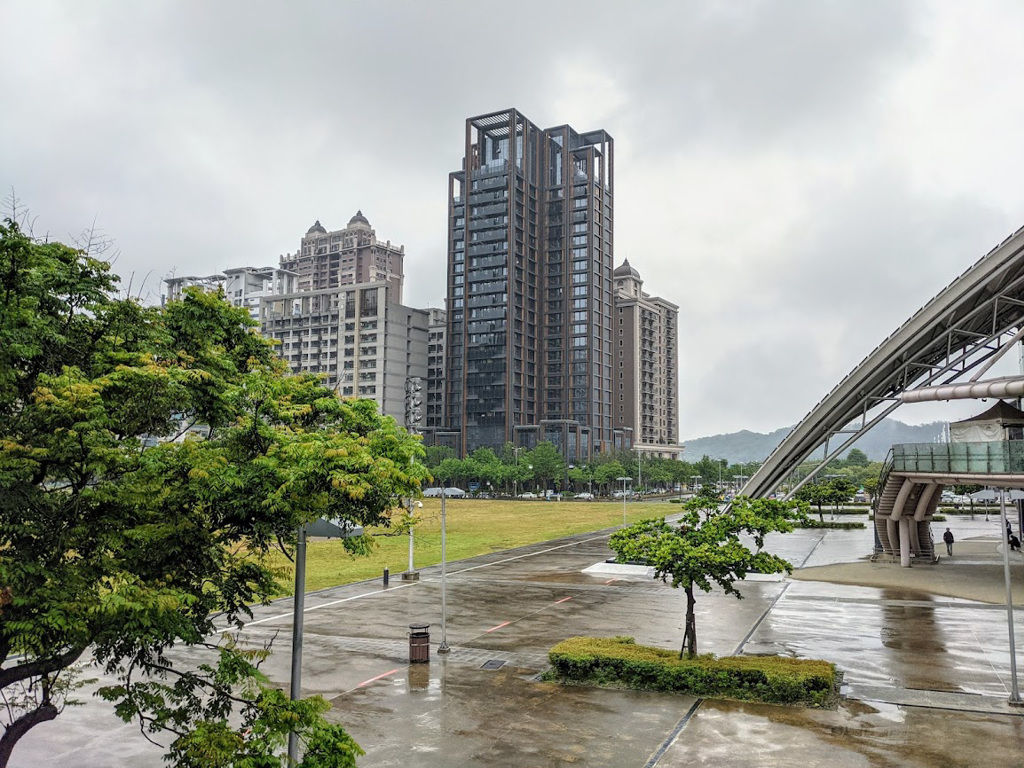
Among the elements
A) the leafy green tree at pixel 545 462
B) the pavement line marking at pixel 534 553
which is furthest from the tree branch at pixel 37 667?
the leafy green tree at pixel 545 462

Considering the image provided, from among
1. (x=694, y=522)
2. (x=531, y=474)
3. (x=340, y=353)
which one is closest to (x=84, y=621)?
(x=694, y=522)

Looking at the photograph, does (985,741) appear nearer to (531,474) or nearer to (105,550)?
(105,550)

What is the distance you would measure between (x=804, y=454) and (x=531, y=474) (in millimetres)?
93479

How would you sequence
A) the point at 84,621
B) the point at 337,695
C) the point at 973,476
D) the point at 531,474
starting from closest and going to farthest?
the point at 84,621
the point at 337,695
the point at 973,476
the point at 531,474

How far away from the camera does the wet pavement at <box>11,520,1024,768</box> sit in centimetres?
1605

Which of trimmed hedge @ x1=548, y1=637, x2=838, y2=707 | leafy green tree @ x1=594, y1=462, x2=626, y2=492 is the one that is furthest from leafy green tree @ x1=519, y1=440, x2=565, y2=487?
trimmed hedge @ x1=548, y1=637, x2=838, y2=707

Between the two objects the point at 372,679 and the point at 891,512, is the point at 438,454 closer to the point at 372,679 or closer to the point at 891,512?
the point at 891,512

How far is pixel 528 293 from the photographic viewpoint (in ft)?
560

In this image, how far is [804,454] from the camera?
5191cm

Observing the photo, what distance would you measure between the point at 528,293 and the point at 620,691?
15305 centimetres

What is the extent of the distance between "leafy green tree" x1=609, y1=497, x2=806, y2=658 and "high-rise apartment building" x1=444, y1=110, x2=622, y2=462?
141 metres

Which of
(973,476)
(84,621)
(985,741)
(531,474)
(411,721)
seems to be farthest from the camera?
(531,474)

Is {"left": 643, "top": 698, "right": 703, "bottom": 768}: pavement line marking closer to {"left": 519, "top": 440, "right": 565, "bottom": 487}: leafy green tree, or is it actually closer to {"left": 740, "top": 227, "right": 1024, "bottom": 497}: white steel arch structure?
{"left": 740, "top": 227, "right": 1024, "bottom": 497}: white steel arch structure

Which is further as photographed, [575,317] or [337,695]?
[575,317]
